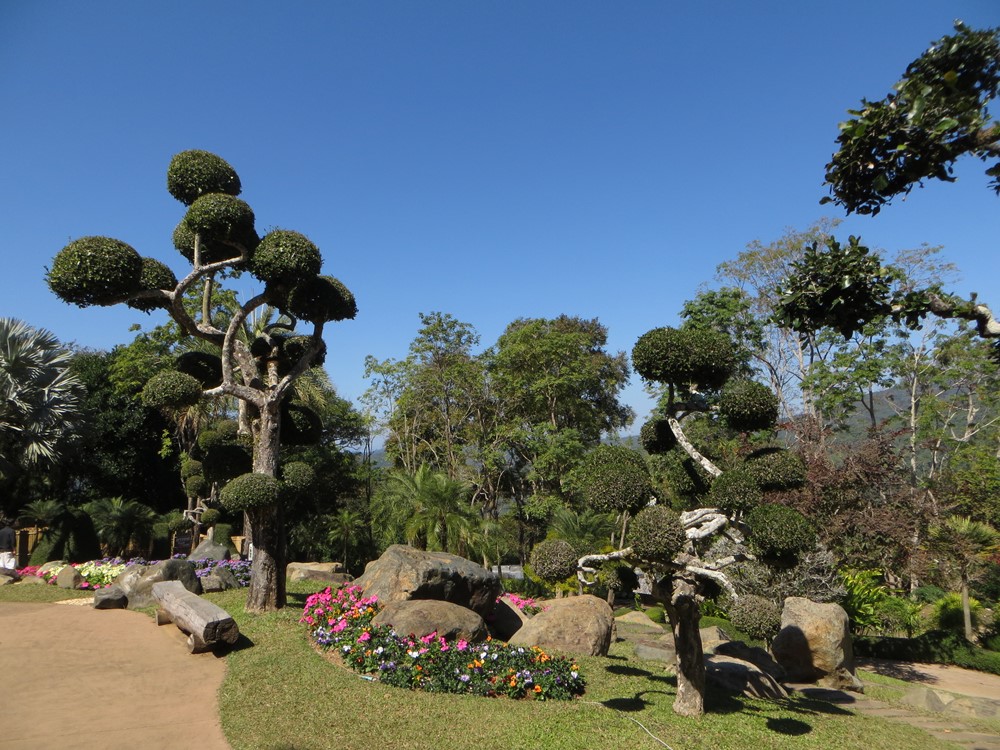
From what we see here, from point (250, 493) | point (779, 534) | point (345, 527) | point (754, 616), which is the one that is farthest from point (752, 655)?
point (345, 527)

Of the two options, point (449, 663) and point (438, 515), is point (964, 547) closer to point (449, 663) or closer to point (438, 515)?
point (449, 663)

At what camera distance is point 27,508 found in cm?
2161

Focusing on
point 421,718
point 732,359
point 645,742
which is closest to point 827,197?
point 732,359

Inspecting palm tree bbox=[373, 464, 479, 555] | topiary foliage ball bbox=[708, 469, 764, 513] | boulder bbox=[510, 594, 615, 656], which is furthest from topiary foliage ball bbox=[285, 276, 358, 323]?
topiary foliage ball bbox=[708, 469, 764, 513]

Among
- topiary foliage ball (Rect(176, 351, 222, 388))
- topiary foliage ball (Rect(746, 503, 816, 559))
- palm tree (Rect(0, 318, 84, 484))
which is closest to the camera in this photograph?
topiary foliage ball (Rect(746, 503, 816, 559))

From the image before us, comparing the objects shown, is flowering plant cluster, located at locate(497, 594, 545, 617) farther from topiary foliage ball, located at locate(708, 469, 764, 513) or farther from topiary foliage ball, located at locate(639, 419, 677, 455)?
topiary foliage ball, located at locate(708, 469, 764, 513)

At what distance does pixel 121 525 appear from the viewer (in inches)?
907

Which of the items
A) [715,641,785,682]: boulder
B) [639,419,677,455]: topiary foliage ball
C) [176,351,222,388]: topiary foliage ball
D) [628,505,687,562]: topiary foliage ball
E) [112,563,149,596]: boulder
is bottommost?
[715,641,785,682]: boulder

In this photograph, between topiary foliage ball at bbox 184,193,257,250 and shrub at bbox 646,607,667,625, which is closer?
topiary foliage ball at bbox 184,193,257,250

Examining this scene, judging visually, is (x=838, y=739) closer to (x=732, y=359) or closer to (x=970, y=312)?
(x=732, y=359)

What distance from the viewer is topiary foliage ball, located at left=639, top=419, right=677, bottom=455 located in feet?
31.8

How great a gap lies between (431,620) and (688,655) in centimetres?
465

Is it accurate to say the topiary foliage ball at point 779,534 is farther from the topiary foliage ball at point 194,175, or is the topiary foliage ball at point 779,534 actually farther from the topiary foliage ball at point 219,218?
the topiary foliage ball at point 194,175

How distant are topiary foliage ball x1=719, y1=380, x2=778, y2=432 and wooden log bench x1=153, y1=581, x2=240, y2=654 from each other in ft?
30.2
